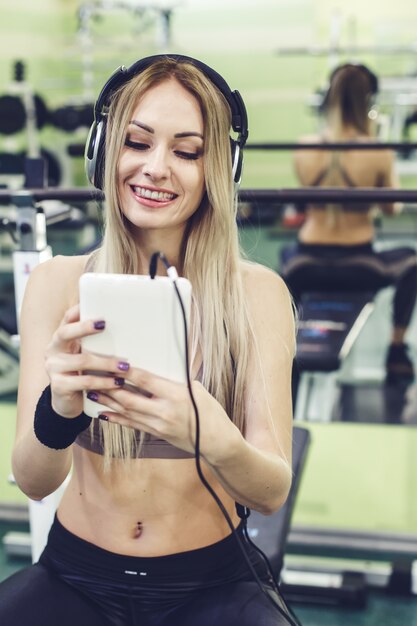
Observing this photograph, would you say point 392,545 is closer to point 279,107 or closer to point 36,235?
point 36,235

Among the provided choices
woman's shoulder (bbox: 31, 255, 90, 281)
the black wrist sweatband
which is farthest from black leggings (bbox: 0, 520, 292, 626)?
woman's shoulder (bbox: 31, 255, 90, 281)

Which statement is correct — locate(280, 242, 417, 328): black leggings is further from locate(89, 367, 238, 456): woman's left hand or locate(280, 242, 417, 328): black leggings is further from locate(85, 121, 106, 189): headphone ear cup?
locate(89, 367, 238, 456): woman's left hand

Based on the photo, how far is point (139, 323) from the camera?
986mm

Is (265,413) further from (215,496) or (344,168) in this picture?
(344,168)

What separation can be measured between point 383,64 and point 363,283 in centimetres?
537

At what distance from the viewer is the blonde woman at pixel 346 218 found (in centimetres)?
333

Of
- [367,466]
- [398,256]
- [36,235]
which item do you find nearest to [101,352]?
[36,235]

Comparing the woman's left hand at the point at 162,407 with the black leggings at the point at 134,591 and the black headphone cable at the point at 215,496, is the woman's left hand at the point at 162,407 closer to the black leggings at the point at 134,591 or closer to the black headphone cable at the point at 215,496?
the black headphone cable at the point at 215,496

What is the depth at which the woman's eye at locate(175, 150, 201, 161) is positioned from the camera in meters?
1.24

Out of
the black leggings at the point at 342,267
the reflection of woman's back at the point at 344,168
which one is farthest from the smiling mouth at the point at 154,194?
the reflection of woman's back at the point at 344,168

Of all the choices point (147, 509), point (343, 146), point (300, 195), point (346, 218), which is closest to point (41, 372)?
point (147, 509)

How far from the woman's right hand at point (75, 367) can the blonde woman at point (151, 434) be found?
0.15 meters

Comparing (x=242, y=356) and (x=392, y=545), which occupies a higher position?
(x=242, y=356)

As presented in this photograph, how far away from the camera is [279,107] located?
8.27m
